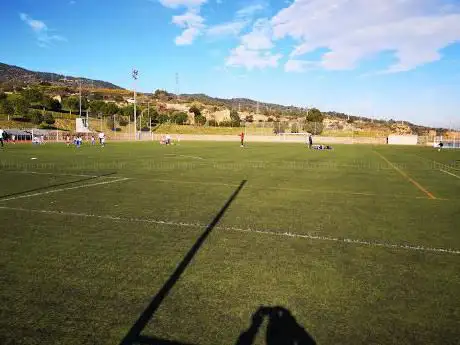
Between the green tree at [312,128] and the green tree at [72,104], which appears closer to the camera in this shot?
the green tree at [312,128]

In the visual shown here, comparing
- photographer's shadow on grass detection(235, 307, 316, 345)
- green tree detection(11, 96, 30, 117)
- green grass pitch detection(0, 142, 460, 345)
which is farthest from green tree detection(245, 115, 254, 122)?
photographer's shadow on grass detection(235, 307, 316, 345)

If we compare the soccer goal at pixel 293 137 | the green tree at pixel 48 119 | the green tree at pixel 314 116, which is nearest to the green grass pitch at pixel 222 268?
the soccer goal at pixel 293 137

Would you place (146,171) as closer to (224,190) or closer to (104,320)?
(224,190)

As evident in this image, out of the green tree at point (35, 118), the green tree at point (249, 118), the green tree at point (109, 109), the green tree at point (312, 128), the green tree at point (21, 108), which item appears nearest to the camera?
the green tree at point (35, 118)

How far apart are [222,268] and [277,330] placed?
1682 millimetres

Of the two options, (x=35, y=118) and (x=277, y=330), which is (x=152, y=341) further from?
(x=35, y=118)

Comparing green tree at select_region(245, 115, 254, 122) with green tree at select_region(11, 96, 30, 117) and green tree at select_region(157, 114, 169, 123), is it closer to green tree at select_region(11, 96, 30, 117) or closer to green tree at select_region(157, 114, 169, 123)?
green tree at select_region(157, 114, 169, 123)

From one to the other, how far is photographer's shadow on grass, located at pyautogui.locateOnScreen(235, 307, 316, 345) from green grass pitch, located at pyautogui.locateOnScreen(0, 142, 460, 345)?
4cm

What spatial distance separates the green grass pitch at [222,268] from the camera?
12.1 ft

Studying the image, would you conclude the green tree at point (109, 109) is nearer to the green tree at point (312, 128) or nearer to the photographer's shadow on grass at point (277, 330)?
the green tree at point (312, 128)

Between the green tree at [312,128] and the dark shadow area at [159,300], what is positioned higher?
the green tree at [312,128]

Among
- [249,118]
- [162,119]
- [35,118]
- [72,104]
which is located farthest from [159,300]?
[249,118]

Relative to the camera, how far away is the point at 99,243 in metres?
6.25

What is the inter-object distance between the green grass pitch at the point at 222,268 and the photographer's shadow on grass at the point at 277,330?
0.04 metres
